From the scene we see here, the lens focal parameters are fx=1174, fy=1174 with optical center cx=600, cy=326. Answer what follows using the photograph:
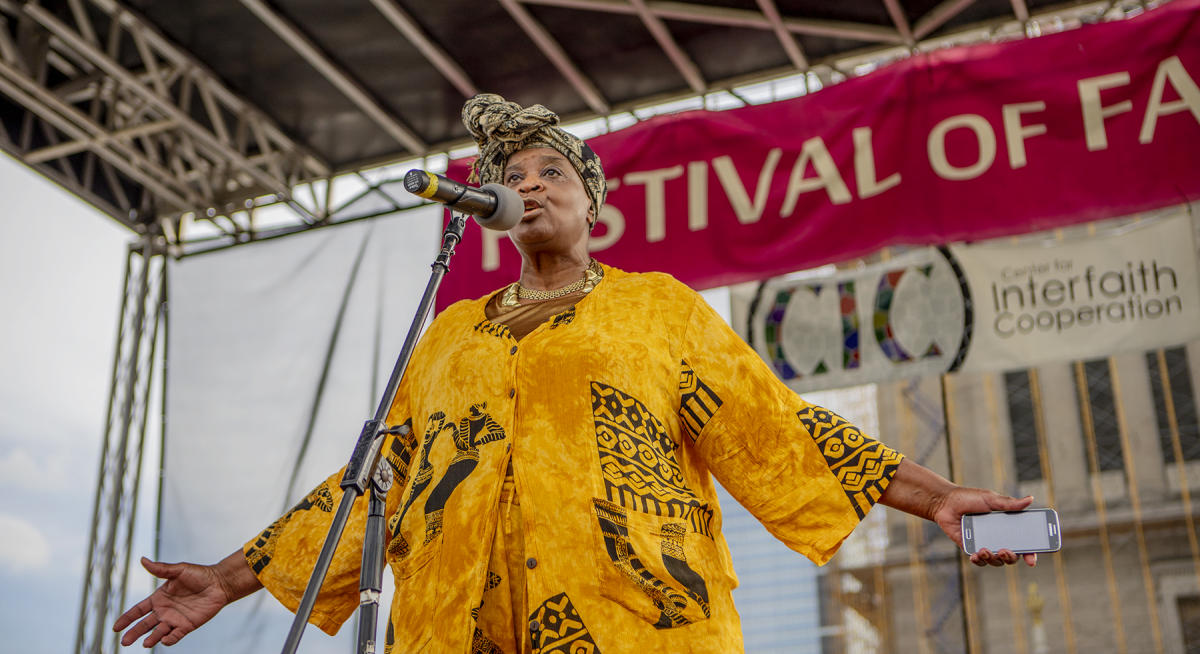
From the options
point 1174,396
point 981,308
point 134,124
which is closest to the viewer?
point 981,308

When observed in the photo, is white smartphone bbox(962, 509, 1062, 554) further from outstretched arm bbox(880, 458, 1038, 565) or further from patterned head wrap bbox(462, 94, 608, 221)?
patterned head wrap bbox(462, 94, 608, 221)

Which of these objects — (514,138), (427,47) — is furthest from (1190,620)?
(514,138)

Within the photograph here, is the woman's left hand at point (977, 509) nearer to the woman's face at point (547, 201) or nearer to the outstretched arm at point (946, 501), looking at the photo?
the outstretched arm at point (946, 501)

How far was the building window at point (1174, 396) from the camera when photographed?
8.65 meters

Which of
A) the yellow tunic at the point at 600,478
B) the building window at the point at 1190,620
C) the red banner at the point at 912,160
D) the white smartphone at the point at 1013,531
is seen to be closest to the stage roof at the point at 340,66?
the red banner at the point at 912,160

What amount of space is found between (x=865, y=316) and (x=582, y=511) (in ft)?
9.65

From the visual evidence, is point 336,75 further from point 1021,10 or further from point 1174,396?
point 1174,396

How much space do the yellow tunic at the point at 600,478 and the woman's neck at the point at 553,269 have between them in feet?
0.27

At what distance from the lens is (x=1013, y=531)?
1.62 m

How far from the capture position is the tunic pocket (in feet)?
5.49

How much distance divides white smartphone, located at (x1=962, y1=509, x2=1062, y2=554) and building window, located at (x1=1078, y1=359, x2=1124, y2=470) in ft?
30.0

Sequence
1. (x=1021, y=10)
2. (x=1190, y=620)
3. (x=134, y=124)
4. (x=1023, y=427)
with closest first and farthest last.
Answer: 1. (x=1021, y=10)
2. (x=134, y=124)
3. (x=1190, y=620)
4. (x=1023, y=427)

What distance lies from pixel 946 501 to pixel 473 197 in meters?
0.83

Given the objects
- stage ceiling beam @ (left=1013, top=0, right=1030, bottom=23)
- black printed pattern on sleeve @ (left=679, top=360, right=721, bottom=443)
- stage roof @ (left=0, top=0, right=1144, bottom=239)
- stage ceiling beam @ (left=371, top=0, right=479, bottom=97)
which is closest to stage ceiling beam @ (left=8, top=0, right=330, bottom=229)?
stage roof @ (left=0, top=0, right=1144, bottom=239)
